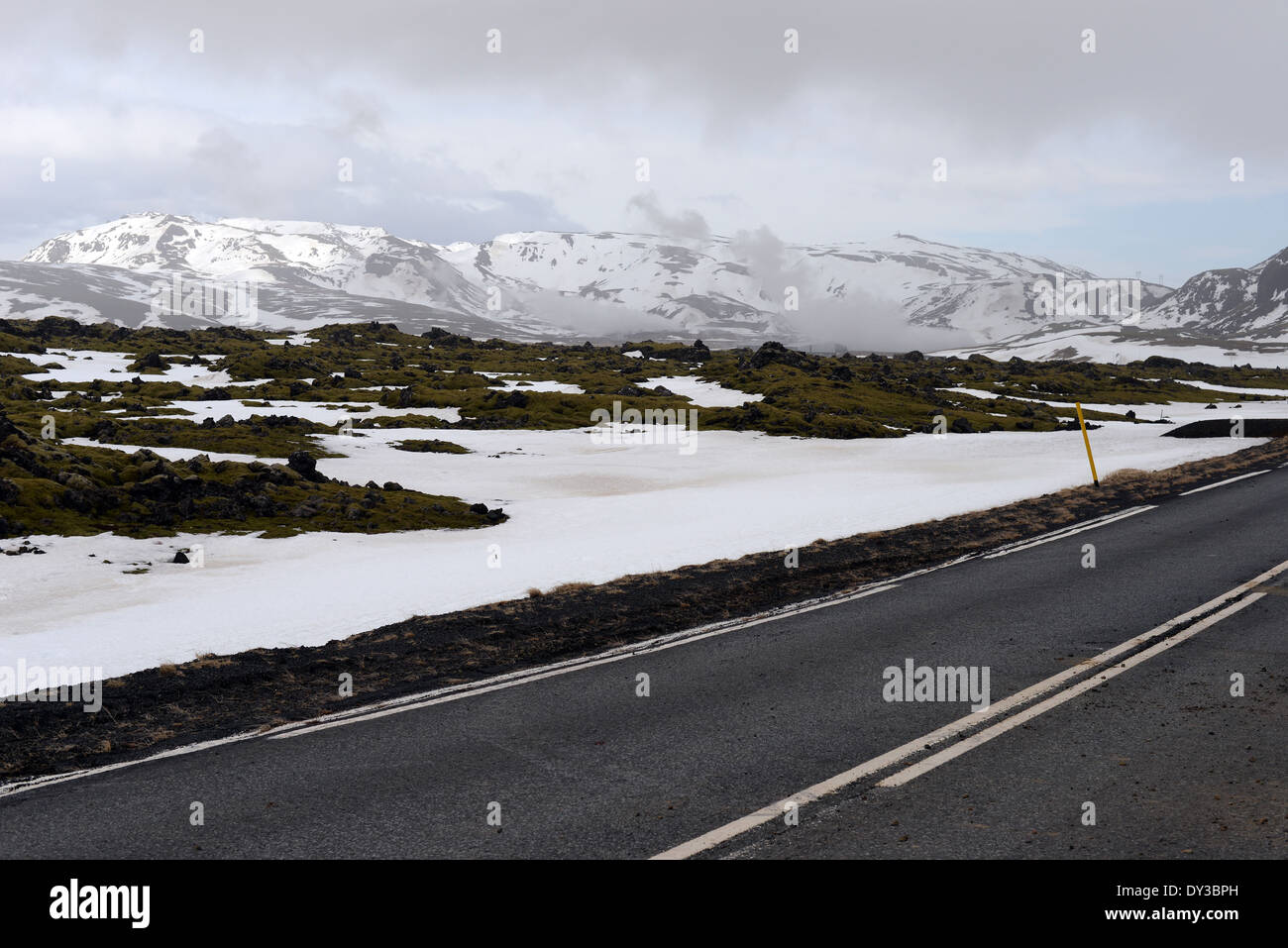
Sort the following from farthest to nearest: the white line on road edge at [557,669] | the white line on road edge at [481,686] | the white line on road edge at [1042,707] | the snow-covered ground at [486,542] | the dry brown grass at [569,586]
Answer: the dry brown grass at [569,586] < the snow-covered ground at [486,542] < the white line on road edge at [557,669] < the white line on road edge at [481,686] < the white line on road edge at [1042,707]

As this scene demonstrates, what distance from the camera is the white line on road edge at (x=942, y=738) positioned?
7.19m

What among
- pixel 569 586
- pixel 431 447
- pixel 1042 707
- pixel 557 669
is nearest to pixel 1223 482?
pixel 569 586

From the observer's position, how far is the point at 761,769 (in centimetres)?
852

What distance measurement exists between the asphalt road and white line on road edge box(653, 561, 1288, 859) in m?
0.07

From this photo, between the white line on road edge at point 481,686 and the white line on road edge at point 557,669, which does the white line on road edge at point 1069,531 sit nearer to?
the white line on road edge at point 557,669

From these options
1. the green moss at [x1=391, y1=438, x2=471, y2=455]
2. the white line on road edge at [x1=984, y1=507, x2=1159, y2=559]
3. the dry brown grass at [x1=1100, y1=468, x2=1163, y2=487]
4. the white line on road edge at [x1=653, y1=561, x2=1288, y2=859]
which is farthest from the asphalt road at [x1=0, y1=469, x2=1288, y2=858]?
the green moss at [x1=391, y1=438, x2=471, y2=455]

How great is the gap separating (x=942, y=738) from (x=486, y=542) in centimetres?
1948

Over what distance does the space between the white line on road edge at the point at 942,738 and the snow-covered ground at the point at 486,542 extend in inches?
388

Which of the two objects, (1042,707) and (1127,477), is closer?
(1042,707)

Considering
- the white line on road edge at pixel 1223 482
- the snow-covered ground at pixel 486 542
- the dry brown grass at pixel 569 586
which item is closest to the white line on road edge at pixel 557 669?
the dry brown grass at pixel 569 586

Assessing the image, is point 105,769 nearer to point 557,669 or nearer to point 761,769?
point 557,669

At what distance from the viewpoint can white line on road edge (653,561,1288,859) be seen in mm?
7188
